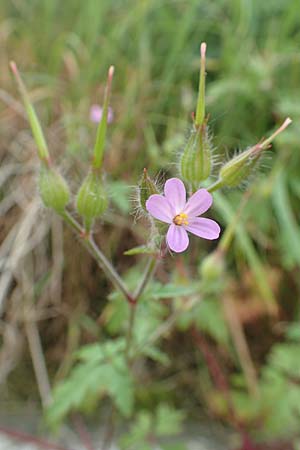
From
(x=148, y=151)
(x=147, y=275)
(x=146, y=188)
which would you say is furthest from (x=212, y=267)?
(x=148, y=151)

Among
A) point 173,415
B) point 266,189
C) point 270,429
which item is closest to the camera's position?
point 173,415

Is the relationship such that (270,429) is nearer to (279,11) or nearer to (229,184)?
(229,184)

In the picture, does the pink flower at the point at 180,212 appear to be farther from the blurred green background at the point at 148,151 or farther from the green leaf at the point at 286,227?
the green leaf at the point at 286,227

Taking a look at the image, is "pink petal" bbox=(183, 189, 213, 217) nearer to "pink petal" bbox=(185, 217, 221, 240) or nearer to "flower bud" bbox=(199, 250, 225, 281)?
"pink petal" bbox=(185, 217, 221, 240)

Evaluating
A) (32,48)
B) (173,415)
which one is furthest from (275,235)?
(32,48)

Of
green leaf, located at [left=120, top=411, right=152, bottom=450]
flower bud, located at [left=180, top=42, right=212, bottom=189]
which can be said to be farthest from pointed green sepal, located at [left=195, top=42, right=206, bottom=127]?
green leaf, located at [left=120, top=411, right=152, bottom=450]

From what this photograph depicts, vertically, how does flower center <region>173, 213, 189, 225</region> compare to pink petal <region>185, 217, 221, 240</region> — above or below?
above

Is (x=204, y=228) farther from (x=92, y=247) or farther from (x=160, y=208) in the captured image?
(x=92, y=247)
